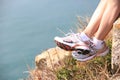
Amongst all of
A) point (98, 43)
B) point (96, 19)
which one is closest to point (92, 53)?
point (98, 43)

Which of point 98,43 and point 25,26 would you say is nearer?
point 98,43

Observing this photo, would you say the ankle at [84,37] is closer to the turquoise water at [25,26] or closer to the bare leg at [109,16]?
the bare leg at [109,16]

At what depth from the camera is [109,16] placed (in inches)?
142

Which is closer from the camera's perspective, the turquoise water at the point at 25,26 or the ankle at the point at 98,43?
the ankle at the point at 98,43

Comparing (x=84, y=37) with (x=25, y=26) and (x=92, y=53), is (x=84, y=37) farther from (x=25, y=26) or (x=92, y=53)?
(x=25, y=26)

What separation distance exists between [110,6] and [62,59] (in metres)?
1.31

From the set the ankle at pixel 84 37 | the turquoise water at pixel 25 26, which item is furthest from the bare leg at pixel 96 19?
the turquoise water at pixel 25 26

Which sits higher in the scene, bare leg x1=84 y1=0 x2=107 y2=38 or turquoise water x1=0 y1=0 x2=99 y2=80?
turquoise water x1=0 y1=0 x2=99 y2=80

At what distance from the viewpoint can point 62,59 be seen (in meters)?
4.79

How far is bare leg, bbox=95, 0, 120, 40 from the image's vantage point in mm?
3587

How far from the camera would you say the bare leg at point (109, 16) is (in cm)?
359

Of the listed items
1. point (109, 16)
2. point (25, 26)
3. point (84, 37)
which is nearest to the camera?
point (109, 16)

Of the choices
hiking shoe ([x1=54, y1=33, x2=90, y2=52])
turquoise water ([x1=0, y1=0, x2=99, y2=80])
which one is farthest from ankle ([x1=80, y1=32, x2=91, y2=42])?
turquoise water ([x1=0, y1=0, x2=99, y2=80])

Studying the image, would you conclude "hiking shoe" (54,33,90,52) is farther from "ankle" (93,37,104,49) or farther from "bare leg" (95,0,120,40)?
"bare leg" (95,0,120,40)
